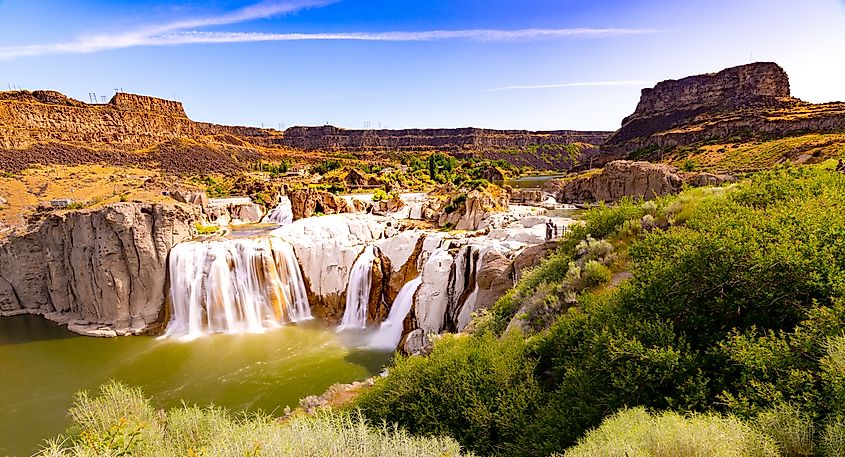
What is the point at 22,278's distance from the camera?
22906 mm

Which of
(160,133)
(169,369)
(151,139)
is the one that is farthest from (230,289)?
(160,133)

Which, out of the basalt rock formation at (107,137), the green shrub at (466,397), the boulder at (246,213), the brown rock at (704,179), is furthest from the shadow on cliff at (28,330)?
the basalt rock formation at (107,137)

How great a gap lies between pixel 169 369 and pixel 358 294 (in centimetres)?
877

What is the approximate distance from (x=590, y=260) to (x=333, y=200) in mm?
30018

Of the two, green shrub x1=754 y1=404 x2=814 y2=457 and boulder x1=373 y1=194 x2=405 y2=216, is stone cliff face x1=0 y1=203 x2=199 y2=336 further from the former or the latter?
green shrub x1=754 y1=404 x2=814 y2=457

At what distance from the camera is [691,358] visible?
468 centimetres

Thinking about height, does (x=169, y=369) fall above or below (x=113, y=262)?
below

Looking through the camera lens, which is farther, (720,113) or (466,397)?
(720,113)

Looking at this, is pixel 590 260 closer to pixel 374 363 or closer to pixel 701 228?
pixel 701 228

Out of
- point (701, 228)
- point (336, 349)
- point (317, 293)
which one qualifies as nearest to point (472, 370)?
point (701, 228)

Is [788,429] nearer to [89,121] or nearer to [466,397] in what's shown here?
[466,397]

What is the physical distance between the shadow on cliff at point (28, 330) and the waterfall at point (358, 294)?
1358 cm

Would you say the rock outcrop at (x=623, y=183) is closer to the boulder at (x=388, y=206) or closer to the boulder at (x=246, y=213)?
the boulder at (x=388, y=206)

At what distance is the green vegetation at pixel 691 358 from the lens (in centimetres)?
369
